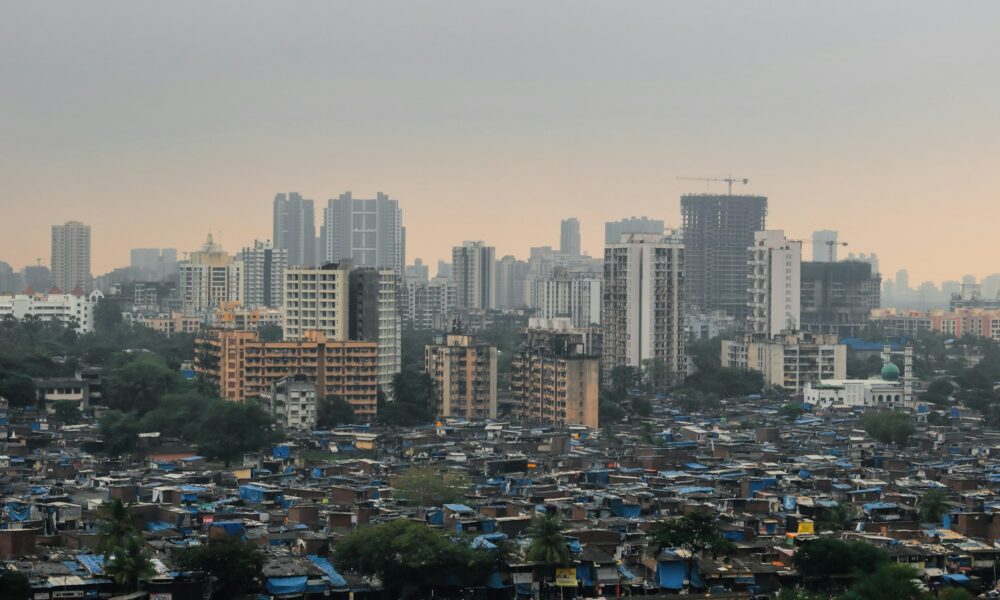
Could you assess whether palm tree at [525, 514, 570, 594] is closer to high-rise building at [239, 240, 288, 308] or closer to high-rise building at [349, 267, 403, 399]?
high-rise building at [349, 267, 403, 399]

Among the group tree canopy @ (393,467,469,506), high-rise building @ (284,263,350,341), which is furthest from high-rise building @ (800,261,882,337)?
tree canopy @ (393,467,469,506)

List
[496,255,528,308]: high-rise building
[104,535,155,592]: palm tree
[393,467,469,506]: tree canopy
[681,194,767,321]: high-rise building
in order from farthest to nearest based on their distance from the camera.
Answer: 1. [496,255,528,308]: high-rise building
2. [681,194,767,321]: high-rise building
3. [393,467,469,506]: tree canopy
4. [104,535,155,592]: palm tree

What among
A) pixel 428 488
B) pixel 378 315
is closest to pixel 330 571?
pixel 428 488

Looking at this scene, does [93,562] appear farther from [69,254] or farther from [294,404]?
[69,254]

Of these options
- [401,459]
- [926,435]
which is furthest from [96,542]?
[926,435]

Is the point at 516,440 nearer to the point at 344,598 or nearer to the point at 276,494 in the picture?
the point at 276,494

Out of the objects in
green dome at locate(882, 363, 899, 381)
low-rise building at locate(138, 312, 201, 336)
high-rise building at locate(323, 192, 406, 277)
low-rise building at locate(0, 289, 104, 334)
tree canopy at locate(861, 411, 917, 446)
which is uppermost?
high-rise building at locate(323, 192, 406, 277)
